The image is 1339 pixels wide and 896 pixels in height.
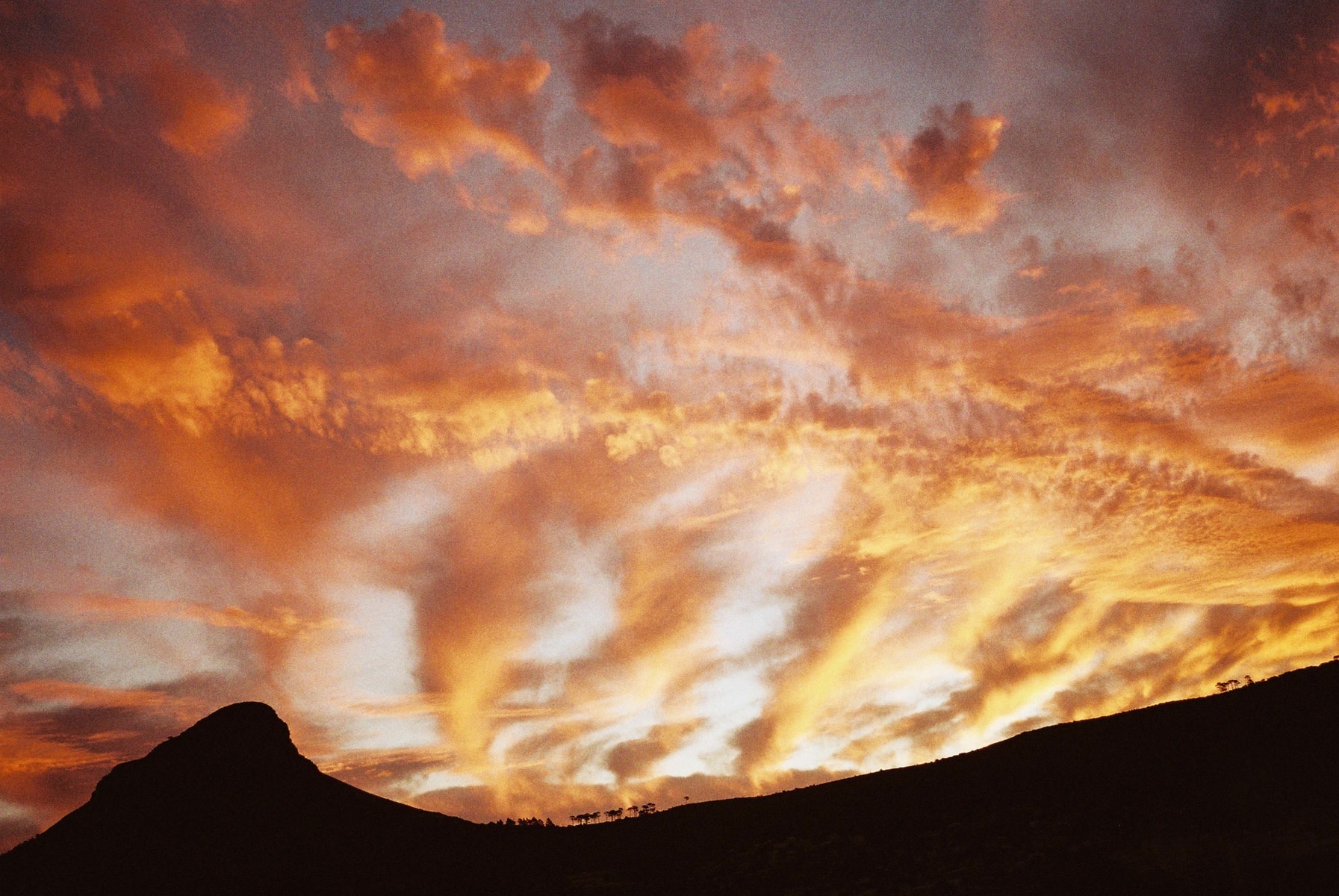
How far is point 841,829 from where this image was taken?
34.4m

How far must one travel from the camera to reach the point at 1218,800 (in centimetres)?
2694

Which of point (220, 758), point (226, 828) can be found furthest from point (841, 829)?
point (220, 758)

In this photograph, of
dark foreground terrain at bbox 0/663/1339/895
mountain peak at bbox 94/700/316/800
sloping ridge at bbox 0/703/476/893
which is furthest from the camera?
mountain peak at bbox 94/700/316/800

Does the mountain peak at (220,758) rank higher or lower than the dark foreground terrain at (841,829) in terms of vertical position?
higher

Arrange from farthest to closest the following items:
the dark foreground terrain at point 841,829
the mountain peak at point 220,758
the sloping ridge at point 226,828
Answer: the mountain peak at point 220,758
the sloping ridge at point 226,828
the dark foreground terrain at point 841,829

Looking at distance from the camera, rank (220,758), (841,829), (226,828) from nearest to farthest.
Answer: (841,829) → (226,828) → (220,758)

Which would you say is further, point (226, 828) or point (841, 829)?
point (226, 828)

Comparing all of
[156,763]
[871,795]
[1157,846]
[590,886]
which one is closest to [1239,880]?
[1157,846]

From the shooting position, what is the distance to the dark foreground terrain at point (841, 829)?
2528 centimetres

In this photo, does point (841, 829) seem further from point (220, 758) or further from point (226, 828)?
point (220, 758)

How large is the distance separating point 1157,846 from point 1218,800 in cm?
367

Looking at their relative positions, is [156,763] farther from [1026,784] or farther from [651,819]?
[1026,784]

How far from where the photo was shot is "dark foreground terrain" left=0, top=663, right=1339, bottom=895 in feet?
82.9

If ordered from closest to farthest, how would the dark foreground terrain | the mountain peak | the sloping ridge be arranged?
the dark foreground terrain → the sloping ridge → the mountain peak
